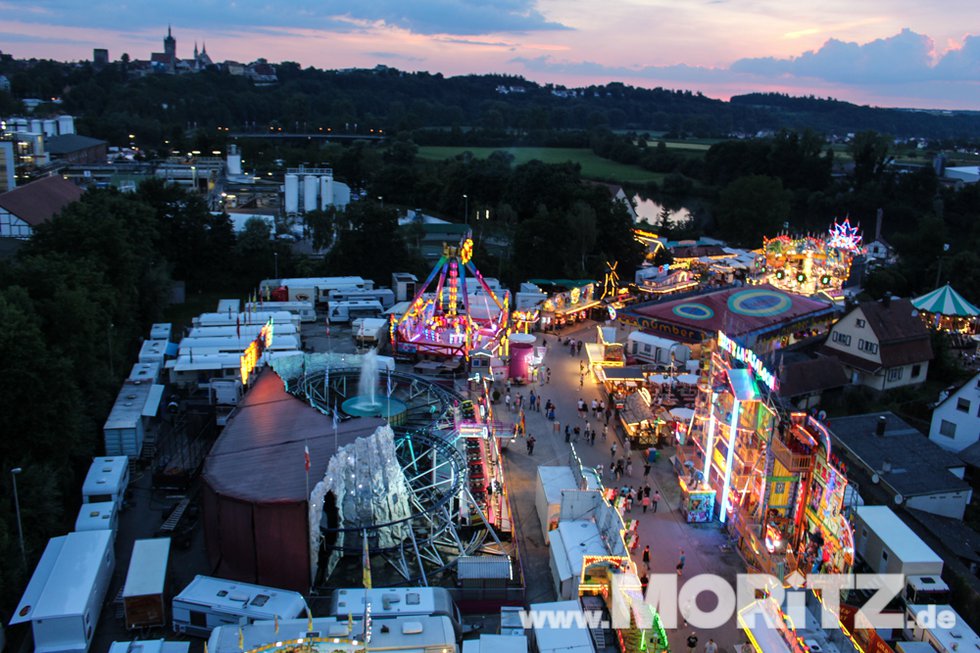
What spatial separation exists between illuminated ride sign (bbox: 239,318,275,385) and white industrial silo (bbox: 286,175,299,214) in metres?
31.0

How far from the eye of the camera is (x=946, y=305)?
1314 inches

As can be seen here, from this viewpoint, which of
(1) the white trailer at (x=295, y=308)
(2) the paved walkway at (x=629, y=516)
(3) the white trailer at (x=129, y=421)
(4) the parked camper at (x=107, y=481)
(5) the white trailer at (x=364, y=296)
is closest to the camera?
(2) the paved walkway at (x=629, y=516)

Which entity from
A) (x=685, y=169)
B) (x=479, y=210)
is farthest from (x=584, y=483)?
(x=685, y=169)

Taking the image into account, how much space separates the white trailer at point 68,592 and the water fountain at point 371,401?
7.68 meters

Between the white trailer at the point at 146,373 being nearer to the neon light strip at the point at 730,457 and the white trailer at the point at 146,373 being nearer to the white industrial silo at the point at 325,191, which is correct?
the neon light strip at the point at 730,457

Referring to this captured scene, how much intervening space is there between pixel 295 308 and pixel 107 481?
54.0 ft

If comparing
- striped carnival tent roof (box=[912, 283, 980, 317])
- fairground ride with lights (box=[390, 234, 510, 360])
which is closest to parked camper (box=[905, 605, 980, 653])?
fairground ride with lights (box=[390, 234, 510, 360])

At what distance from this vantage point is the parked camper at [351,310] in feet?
110

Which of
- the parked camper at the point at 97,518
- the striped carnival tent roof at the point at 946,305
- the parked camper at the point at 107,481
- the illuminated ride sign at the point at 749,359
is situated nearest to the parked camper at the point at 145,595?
the parked camper at the point at 97,518

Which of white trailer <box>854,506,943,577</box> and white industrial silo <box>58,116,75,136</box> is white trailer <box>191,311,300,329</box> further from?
white industrial silo <box>58,116,75,136</box>

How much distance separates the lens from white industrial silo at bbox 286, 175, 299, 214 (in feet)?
182

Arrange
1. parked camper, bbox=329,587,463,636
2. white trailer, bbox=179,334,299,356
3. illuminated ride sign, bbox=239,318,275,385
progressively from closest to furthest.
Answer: parked camper, bbox=329,587,463,636 < illuminated ride sign, bbox=239,318,275,385 < white trailer, bbox=179,334,299,356

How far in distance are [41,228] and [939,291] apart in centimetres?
3597

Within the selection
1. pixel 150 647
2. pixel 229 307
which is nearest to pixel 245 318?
pixel 229 307
